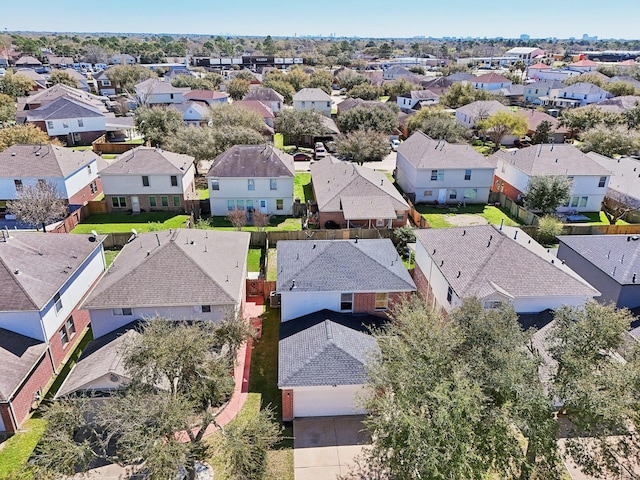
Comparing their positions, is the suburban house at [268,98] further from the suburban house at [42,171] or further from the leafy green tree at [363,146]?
the suburban house at [42,171]

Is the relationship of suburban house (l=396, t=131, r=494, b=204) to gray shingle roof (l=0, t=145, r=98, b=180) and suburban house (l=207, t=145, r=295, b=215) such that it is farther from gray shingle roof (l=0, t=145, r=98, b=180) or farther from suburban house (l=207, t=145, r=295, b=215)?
gray shingle roof (l=0, t=145, r=98, b=180)

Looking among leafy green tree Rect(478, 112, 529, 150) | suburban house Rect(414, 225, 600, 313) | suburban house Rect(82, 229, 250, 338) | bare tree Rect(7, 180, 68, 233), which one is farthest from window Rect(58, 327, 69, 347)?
leafy green tree Rect(478, 112, 529, 150)

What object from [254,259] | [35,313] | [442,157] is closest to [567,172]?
[442,157]

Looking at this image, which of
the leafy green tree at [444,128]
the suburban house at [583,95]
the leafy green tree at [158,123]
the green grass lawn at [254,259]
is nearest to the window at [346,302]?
the green grass lawn at [254,259]

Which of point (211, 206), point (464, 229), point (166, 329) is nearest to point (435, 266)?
point (464, 229)

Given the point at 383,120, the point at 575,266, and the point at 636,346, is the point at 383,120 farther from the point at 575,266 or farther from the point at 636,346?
the point at 636,346

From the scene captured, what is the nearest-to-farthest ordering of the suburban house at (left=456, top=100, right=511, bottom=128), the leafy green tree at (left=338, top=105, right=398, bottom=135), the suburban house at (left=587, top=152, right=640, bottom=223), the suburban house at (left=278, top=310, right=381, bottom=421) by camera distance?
1. the suburban house at (left=278, top=310, right=381, bottom=421)
2. the suburban house at (left=587, top=152, right=640, bottom=223)
3. the leafy green tree at (left=338, top=105, right=398, bottom=135)
4. the suburban house at (left=456, top=100, right=511, bottom=128)
